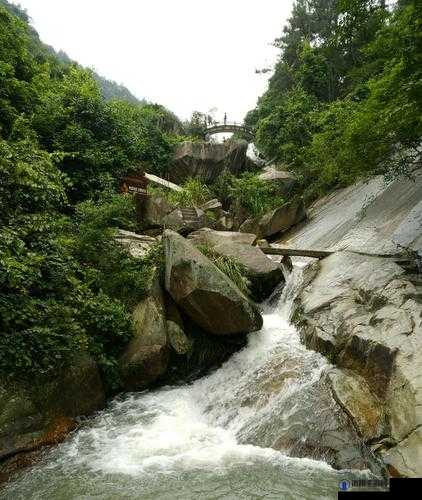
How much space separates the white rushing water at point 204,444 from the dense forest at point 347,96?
480cm

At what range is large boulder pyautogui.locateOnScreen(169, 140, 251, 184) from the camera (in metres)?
21.6

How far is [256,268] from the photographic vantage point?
10.2 metres

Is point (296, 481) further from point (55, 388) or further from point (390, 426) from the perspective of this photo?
point (55, 388)

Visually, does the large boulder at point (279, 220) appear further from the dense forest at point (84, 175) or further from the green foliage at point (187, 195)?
the green foliage at point (187, 195)

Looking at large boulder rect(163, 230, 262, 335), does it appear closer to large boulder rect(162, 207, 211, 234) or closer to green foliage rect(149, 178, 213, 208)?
large boulder rect(162, 207, 211, 234)

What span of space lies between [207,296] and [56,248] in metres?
3.12

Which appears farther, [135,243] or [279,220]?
[279,220]

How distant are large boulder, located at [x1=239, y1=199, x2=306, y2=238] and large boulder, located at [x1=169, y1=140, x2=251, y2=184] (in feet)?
22.7

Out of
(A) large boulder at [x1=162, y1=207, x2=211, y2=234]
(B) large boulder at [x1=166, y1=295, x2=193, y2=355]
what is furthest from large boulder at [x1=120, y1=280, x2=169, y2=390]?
A: (A) large boulder at [x1=162, y1=207, x2=211, y2=234]

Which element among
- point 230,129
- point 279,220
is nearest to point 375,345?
point 279,220

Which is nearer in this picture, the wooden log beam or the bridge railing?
the wooden log beam

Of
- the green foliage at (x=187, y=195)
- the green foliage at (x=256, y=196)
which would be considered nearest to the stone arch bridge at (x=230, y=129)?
the green foliage at (x=187, y=195)

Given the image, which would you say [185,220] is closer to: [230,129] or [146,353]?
[146,353]

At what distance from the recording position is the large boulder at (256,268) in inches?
398
